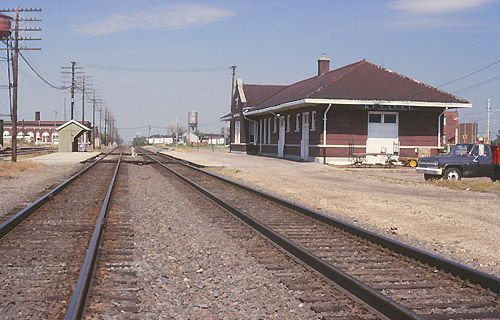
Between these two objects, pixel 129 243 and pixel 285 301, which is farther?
pixel 129 243

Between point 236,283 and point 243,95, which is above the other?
point 243,95

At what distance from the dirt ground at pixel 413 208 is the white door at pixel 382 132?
342 inches

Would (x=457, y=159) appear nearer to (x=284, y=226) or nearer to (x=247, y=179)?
(x=247, y=179)

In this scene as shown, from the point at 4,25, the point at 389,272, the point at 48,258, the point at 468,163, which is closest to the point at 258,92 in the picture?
the point at 4,25

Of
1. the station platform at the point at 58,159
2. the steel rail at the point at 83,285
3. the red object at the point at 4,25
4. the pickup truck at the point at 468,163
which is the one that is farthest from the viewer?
the red object at the point at 4,25

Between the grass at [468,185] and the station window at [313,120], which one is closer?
the grass at [468,185]

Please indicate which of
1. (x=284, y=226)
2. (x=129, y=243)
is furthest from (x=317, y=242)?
(x=129, y=243)

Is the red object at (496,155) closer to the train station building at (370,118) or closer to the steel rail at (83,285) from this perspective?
the train station building at (370,118)

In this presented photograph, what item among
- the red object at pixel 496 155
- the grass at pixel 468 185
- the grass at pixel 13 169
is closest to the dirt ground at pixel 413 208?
the grass at pixel 468 185

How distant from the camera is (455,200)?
1581 cm

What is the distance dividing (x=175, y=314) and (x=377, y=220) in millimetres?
7412

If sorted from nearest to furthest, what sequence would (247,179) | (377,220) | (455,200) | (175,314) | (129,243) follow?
1. (175,314)
2. (129,243)
3. (377,220)
4. (455,200)
5. (247,179)

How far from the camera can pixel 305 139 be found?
3650 cm

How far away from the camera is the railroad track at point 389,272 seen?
5375mm
